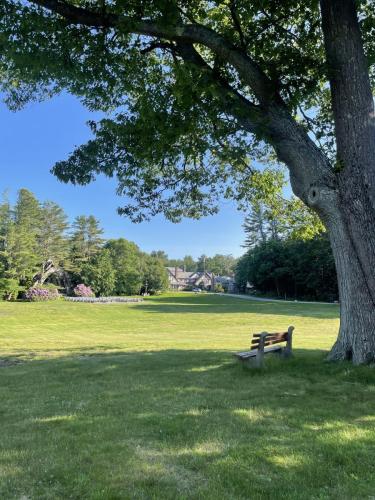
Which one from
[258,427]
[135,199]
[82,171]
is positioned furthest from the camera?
[135,199]

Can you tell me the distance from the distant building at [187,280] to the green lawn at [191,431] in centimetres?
11390

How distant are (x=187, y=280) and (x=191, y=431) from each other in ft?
422

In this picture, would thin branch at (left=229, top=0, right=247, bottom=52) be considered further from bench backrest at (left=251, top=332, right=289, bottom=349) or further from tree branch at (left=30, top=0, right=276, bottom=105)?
bench backrest at (left=251, top=332, right=289, bottom=349)

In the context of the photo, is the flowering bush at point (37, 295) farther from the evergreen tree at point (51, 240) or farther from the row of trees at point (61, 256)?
the evergreen tree at point (51, 240)

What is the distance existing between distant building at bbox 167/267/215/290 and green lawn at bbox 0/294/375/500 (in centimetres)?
11390

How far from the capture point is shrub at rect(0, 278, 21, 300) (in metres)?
45.2

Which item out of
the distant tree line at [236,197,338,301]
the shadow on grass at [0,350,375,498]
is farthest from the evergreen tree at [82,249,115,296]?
the shadow on grass at [0,350,375,498]

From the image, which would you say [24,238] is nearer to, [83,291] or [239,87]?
[83,291]

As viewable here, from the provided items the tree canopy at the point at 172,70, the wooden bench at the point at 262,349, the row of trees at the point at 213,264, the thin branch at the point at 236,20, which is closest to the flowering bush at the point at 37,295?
the tree canopy at the point at 172,70

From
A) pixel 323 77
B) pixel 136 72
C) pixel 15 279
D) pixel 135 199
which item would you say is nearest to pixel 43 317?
pixel 15 279

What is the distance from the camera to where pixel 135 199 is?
10750 millimetres

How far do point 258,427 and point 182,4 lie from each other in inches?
310

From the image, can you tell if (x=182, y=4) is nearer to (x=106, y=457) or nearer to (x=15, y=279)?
(x=106, y=457)

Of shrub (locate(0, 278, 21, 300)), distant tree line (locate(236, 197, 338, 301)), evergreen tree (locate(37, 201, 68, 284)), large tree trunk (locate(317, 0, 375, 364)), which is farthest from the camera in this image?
evergreen tree (locate(37, 201, 68, 284))
